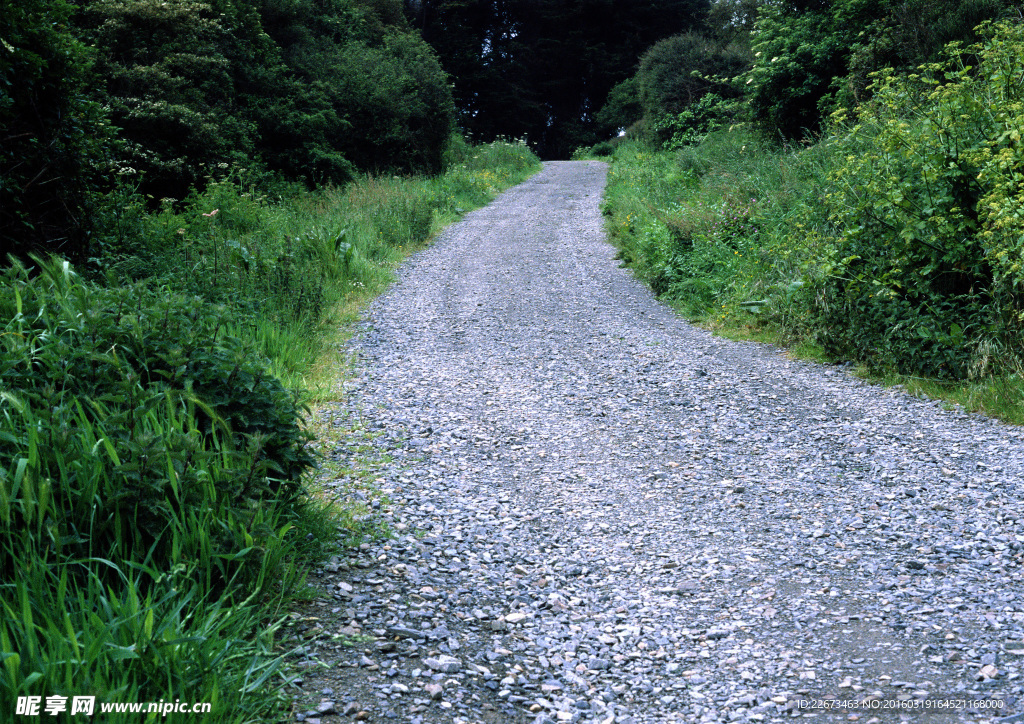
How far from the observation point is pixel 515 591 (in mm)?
3344

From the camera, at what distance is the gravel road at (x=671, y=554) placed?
103 inches

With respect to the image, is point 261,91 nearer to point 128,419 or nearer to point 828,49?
point 828,49

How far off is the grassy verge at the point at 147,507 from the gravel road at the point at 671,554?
0.25m

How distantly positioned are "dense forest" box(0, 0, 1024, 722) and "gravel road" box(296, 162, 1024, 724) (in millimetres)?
453

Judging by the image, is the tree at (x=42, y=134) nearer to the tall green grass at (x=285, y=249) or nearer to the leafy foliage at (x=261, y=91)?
the tall green grass at (x=285, y=249)

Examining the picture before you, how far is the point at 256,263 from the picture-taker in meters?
8.16

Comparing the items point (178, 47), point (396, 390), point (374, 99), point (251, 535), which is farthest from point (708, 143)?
point (251, 535)

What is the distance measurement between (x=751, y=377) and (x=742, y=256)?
10.6 ft

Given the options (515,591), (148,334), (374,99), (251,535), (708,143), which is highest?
(374,99)

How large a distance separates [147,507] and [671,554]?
234 centimetres

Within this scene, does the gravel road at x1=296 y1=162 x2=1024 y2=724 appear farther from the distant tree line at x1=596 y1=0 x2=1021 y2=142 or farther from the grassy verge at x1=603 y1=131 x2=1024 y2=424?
the distant tree line at x1=596 y1=0 x2=1021 y2=142

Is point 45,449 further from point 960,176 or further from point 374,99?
point 374,99

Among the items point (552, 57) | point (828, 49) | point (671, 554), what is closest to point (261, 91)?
point (828, 49)

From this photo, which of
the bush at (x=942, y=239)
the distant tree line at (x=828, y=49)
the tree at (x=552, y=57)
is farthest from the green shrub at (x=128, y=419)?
the tree at (x=552, y=57)
